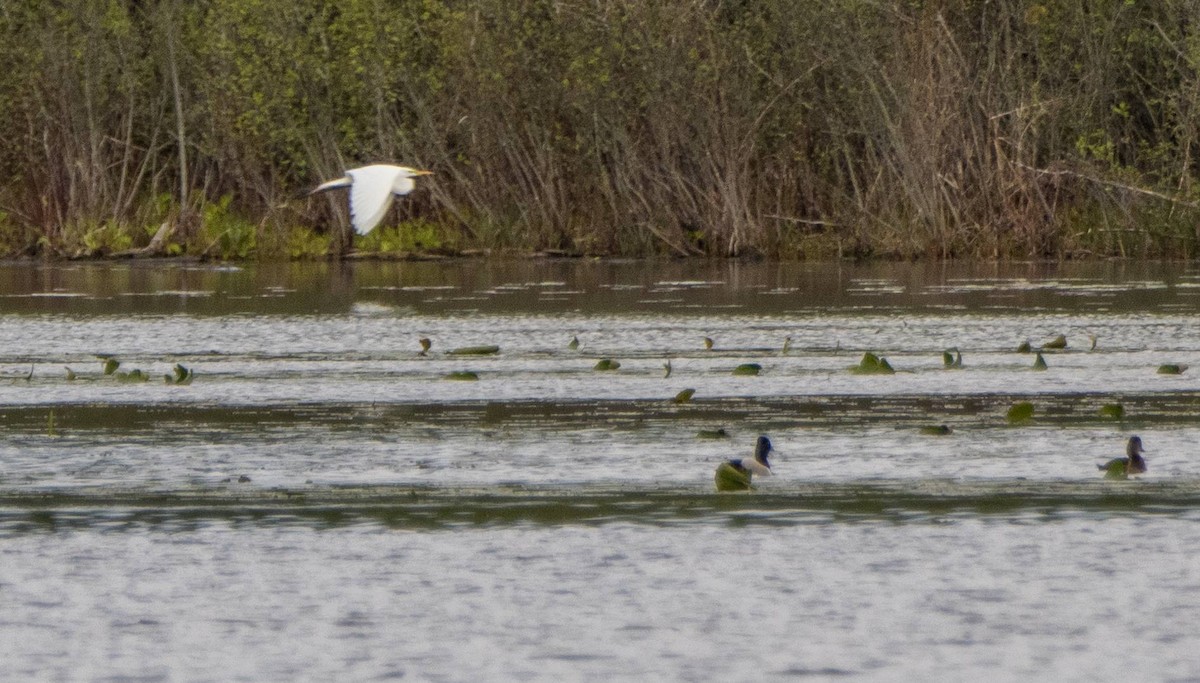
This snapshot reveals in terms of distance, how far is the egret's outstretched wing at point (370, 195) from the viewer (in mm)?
24344

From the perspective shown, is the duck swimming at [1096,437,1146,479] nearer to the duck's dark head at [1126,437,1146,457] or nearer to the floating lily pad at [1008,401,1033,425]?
the duck's dark head at [1126,437,1146,457]

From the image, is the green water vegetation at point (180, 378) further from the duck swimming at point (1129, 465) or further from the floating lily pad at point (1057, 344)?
the duck swimming at point (1129, 465)

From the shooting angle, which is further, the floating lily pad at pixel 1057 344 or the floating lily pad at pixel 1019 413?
the floating lily pad at pixel 1057 344

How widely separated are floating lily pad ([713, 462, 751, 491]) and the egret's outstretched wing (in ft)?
48.1

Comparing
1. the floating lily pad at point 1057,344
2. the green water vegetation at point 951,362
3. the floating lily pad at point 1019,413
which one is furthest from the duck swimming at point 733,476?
the floating lily pad at point 1057,344

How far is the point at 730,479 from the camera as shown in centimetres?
960

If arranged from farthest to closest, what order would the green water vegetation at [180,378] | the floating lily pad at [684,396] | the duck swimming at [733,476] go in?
the green water vegetation at [180,378] < the floating lily pad at [684,396] < the duck swimming at [733,476]

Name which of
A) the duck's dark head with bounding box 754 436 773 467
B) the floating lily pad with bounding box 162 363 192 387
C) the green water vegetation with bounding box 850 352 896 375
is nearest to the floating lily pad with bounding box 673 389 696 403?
the green water vegetation with bounding box 850 352 896 375

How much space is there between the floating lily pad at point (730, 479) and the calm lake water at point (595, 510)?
62 millimetres

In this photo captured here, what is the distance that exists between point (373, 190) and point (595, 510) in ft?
52.4

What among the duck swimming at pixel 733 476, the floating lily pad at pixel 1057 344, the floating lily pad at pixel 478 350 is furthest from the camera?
the floating lily pad at pixel 478 350

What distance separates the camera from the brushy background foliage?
31203 millimetres

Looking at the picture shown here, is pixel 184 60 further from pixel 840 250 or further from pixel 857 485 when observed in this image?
pixel 857 485

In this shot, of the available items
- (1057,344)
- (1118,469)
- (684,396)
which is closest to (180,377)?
(684,396)
